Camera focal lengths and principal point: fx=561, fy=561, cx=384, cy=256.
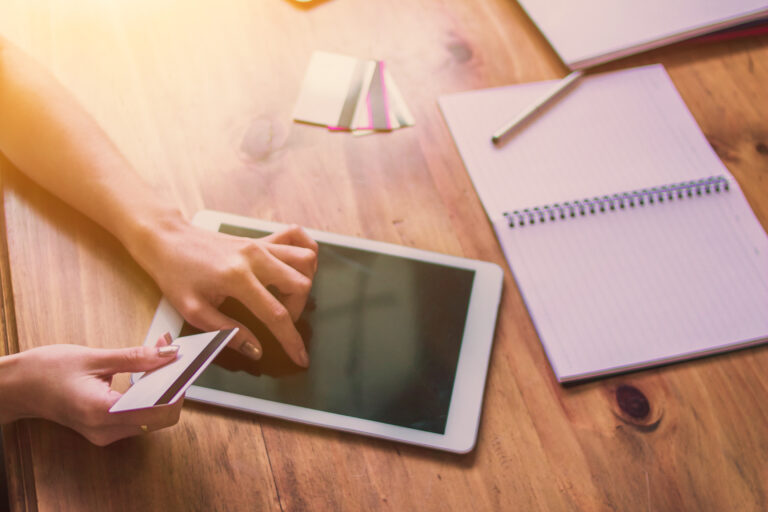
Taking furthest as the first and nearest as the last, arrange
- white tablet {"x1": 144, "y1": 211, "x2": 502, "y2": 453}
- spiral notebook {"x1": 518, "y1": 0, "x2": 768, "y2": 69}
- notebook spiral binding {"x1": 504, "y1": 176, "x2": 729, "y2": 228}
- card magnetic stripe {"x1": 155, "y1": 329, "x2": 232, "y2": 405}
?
1. spiral notebook {"x1": 518, "y1": 0, "x2": 768, "y2": 69}
2. notebook spiral binding {"x1": 504, "y1": 176, "x2": 729, "y2": 228}
3. white tablet {"x1": 144, "y1": 211, "x2": 502, "y2": 453}
4. card magnetic stripe {"x1": 155, "y1": 329, "x2": 232, "y2": 405}

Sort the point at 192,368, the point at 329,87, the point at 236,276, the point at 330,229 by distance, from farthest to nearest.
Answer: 1. the point at 329,87
2. the point at 330,229
3. the point at 236,276
4. the point at 192,368

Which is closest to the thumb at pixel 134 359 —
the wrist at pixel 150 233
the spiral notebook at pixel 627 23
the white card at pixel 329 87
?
the wrist at pixel 150 233

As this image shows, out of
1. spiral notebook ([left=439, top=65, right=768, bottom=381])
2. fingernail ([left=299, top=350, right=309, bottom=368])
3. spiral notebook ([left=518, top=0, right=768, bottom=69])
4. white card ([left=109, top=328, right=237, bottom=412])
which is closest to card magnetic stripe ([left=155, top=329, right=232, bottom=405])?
white card ([left=109, top=328, right=237, bottom=412])

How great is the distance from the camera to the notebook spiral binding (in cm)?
71

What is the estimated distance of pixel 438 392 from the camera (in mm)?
592

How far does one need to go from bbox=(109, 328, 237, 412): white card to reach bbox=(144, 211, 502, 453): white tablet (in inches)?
2.6

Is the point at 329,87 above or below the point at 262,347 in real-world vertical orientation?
above

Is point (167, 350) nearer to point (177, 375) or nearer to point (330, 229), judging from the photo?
point (177, 375)

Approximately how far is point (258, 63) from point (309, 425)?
524 mm

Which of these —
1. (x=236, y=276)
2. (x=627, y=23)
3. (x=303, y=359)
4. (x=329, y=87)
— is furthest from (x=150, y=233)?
(x=627, y=23)

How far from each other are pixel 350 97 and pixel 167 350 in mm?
433

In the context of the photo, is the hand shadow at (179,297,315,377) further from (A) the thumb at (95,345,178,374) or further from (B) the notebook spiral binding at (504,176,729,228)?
(B) the notebook spiral binding at (504,176,729,228)

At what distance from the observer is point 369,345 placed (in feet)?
2.02

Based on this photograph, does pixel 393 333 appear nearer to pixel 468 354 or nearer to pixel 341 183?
pixel 468 354
